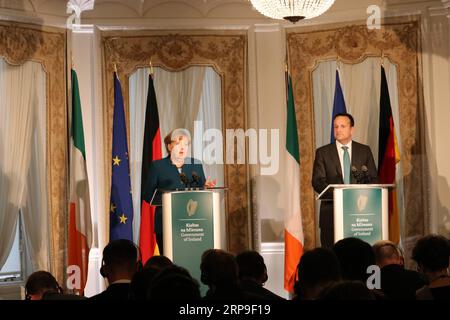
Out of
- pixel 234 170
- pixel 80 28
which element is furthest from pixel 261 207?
pixel 80 28

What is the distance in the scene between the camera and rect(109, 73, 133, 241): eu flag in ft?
28.6

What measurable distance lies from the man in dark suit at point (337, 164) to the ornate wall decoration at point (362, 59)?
1470 mm

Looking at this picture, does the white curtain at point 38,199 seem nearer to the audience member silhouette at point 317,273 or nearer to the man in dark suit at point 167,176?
the man in dark suit at point 167,176

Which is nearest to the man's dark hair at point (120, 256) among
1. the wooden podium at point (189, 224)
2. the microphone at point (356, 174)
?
the wooden podium at point (189, 224)

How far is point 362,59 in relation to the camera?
388 inches

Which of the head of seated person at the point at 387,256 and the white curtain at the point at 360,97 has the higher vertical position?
the white curtain at the point at 360,97

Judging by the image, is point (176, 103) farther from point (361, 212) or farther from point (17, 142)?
point (361, 212)

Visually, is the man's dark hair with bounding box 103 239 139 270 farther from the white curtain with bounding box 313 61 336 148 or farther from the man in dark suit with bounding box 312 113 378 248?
the white curtain with bounding box 313 61 336 148

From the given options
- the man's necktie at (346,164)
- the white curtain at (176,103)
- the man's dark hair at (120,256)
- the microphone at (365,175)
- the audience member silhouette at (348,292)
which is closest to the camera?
the audience member silhouette at (348,292)

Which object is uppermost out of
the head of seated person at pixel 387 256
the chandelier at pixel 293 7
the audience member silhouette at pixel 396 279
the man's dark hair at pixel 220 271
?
the chandelier at pixel 293 7

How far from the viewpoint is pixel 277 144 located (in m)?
10.0

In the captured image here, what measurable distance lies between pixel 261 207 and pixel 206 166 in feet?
2.76

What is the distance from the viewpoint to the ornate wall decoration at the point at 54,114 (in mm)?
9336
